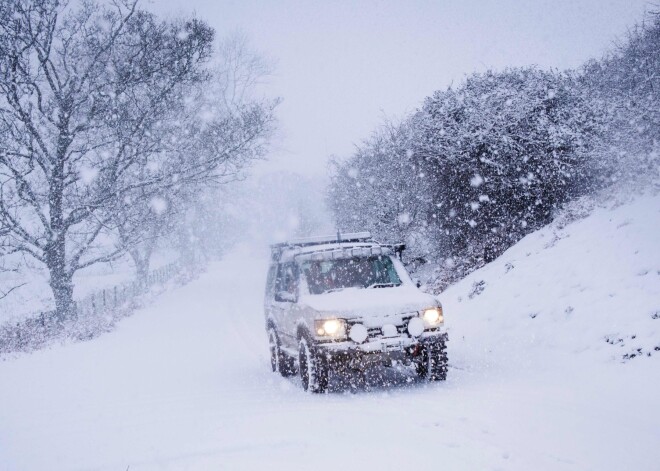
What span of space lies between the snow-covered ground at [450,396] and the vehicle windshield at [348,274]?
154cm

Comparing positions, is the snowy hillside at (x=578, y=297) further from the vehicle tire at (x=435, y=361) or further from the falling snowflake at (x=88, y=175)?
the falling snowflake at (x=88, y=175)

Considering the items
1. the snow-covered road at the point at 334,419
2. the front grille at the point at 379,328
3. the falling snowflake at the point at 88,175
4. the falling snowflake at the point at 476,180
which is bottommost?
the snow-covered road at the point at 334,419

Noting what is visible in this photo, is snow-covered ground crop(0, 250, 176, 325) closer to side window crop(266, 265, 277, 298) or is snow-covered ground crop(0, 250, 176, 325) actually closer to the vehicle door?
side window crop(266, 265, 277, 298)

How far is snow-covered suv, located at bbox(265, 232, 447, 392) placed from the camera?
7.61 meters

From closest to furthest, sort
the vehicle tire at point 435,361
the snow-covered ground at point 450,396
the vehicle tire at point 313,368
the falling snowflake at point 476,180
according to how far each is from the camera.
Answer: the snow-covered ground at point 450,396 < the vehicle tire at point 313,368 < the vehicle tire at point 435,361 < the falling snowflake at point 476,180

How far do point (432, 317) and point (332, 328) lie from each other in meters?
1.42

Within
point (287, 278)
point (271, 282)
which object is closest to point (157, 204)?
point (271, 282)

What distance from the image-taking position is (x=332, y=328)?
7621 millimetres

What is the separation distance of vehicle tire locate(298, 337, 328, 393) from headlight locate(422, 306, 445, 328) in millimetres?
1500

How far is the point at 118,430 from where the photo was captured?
6.82 metres

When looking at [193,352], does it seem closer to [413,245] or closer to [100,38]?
[100,38]

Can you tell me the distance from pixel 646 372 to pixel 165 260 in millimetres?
74453

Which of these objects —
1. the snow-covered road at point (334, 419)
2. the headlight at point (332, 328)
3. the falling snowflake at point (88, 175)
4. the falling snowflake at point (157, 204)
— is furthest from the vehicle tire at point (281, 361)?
the falling snowflake at point (157, 204)

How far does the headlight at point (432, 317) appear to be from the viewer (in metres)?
7.85
